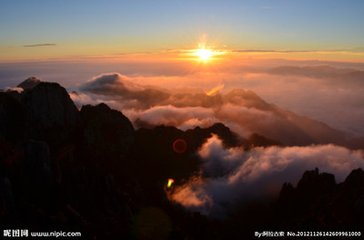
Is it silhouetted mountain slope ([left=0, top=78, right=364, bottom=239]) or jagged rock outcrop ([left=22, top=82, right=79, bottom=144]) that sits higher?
jagged rock outcrop ([left=22, top=82, right=79, bottom=144])

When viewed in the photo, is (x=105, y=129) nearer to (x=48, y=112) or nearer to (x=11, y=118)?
(x=48, y=112)

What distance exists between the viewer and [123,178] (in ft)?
557

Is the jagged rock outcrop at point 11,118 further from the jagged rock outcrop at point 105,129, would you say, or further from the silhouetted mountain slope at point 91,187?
the jagged rock outcrop at point 105,129

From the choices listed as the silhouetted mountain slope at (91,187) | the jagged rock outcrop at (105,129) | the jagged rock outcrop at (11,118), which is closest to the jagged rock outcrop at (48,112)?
the silhouetted mountain slope at (91,187)

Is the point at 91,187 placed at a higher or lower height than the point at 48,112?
lower

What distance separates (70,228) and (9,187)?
2087 cm

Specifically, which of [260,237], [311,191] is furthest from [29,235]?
[311,191]

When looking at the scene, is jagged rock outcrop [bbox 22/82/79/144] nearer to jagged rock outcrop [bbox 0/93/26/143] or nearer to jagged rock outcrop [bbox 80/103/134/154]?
jagged rock outcrop [bbox 0/93/26/143]

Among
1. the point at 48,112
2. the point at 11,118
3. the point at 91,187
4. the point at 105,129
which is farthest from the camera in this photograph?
the point at 105,129

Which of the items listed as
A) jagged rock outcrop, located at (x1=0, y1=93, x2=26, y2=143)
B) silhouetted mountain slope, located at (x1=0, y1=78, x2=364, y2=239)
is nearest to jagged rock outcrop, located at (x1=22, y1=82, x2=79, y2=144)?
silhouetted mountain slope, located at (x1=0, y1=78, x2=364, y2=239)

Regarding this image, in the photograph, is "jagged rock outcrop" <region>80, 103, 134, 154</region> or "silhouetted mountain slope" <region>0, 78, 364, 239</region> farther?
"jagged rock outcrop" <region>80, 103, 134, 154</region>

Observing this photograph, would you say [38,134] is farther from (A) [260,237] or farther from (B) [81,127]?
(A) [260,237]

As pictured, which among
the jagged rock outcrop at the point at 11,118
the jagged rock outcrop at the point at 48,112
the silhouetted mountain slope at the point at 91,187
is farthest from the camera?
Answer: the jagged rock outcrop at the point at 48,112

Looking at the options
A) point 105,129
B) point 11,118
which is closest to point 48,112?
point 11,118
